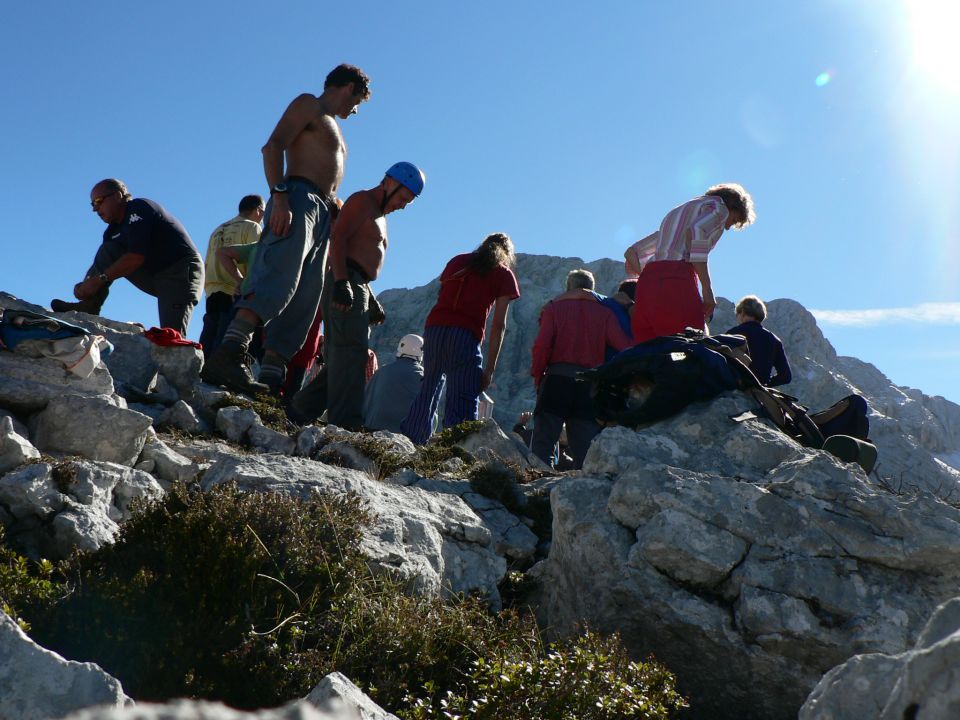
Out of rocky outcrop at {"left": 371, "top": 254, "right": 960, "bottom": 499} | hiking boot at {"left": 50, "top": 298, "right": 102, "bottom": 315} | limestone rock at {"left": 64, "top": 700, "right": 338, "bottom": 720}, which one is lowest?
limestone rock at {"left": 64, "top": 700, "right": 338, "bottom": 720}

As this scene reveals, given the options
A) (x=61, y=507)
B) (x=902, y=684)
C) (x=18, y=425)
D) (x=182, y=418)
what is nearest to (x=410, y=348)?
(x=182, y=418)

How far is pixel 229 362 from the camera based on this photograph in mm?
7750

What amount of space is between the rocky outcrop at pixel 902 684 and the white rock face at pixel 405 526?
2.37m

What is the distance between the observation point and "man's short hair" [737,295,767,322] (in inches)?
342

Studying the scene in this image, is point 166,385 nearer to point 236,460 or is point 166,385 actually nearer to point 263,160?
point 263,160

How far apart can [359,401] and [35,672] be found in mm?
5999

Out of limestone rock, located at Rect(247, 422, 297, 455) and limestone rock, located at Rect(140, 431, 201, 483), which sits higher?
limestone rock, located at Rect(247, 422, 297, 455)

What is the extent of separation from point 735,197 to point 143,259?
6.04 meters

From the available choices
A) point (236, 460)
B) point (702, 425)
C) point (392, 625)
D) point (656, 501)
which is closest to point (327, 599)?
point (392, 625)

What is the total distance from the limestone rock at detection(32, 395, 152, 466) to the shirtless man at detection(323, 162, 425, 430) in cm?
286

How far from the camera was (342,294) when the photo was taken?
8.11 meters

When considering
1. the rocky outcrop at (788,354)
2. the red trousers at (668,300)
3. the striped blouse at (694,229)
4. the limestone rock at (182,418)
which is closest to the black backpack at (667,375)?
the red trousers at (668,300)

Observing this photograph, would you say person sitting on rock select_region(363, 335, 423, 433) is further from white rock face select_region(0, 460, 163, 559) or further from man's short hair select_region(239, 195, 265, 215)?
white rock face select_region(0, 460, 163, 559)

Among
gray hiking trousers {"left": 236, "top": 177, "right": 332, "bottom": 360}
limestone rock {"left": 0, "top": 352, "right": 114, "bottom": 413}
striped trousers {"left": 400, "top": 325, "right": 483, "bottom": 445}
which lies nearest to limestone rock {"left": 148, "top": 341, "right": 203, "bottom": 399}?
gray hiking trousers {"left": 236, "top": 177, "right": 332, "bottom": 360}
